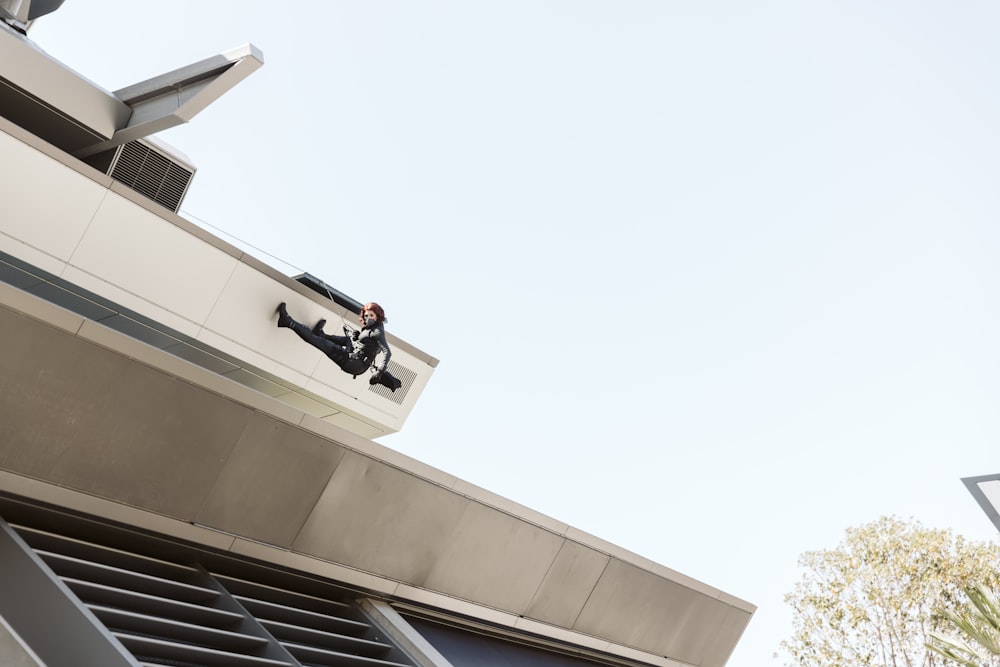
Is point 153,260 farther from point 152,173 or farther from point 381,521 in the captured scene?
point 381,521

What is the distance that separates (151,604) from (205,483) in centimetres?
123

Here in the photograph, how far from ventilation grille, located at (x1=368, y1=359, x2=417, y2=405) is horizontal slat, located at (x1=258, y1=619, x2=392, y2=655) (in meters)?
6.20

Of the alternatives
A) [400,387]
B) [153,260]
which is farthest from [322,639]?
[400,387]

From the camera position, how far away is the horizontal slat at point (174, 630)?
5348 mm

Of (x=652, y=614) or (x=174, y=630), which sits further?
(x=652, y=614)

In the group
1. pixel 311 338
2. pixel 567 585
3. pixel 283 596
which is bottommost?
pixel 283 596

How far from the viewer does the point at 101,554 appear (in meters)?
6.45

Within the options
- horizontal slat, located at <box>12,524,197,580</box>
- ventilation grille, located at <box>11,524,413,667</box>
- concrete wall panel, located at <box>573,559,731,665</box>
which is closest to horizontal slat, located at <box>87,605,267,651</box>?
ventilation grille, located at <box>11,524,413,667</box>

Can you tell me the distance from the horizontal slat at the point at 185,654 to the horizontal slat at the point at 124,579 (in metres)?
0.86

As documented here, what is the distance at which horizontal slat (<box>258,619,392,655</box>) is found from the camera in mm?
6887

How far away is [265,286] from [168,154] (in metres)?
2.73

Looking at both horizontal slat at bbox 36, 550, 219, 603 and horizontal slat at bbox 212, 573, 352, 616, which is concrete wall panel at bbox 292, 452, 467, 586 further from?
horizontal slat at bbox 36, 550, 219, 603

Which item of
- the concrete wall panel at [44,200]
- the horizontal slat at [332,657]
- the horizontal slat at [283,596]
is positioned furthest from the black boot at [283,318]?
the horizontal slat at [332,657]

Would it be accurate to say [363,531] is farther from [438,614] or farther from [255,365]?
[255,365]
